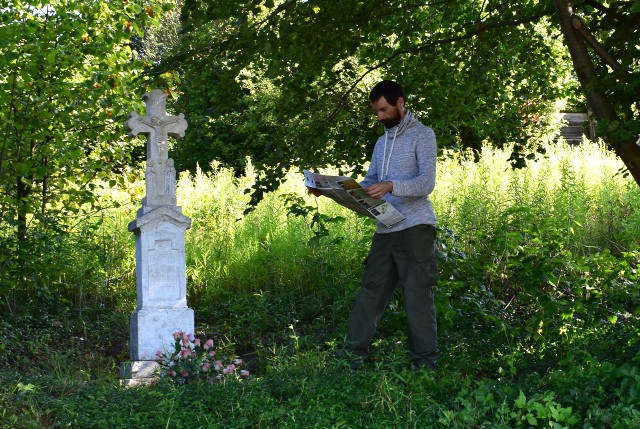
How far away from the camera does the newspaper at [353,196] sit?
17.5ft

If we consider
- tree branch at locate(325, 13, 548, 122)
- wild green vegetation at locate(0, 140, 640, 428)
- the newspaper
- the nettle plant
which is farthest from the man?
tree branch at locate(325, 13, 548, 122)

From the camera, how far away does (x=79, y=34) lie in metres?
8.23

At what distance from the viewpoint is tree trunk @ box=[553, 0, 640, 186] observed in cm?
525

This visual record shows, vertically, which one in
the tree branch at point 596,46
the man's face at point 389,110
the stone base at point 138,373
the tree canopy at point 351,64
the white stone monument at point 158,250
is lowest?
the stone base at point 138,373

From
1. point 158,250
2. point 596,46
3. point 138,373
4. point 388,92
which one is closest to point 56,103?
point 158,250

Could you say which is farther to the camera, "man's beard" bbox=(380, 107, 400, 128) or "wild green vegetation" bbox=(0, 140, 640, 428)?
"man's beard" bbox=(380, 107, 400, 128)

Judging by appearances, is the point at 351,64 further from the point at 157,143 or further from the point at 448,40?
the point at 157,143

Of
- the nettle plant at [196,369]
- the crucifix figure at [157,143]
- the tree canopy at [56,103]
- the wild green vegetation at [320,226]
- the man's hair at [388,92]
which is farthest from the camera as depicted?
the tree canopy at [56,103]

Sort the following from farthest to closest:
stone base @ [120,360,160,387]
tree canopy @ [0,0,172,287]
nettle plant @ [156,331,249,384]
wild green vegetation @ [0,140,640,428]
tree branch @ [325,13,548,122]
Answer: tree canopy @ [0,0,172,287]
tree branch @ [325,13,548,122]
stone base @ [120,360,160,387]
nettle plant @ [156,331,249,384]
wild green vegetation @ [0,140,640,428]

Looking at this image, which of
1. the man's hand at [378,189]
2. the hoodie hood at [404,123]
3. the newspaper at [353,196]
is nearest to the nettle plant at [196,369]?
the newspaper at [353,196]

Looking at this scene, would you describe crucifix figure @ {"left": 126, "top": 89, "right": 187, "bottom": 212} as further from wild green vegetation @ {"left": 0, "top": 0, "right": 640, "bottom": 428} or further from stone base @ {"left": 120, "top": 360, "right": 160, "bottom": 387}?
stone base @ {"left": 120, "top": 360, "right": 160, "bottom": 387}

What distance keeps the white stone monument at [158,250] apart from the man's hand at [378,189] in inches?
89.0

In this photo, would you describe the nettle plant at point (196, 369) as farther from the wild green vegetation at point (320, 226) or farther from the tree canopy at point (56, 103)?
the tree canopy at point (56, 103)

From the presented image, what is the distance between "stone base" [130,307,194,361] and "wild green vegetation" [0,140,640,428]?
1.27 feet
